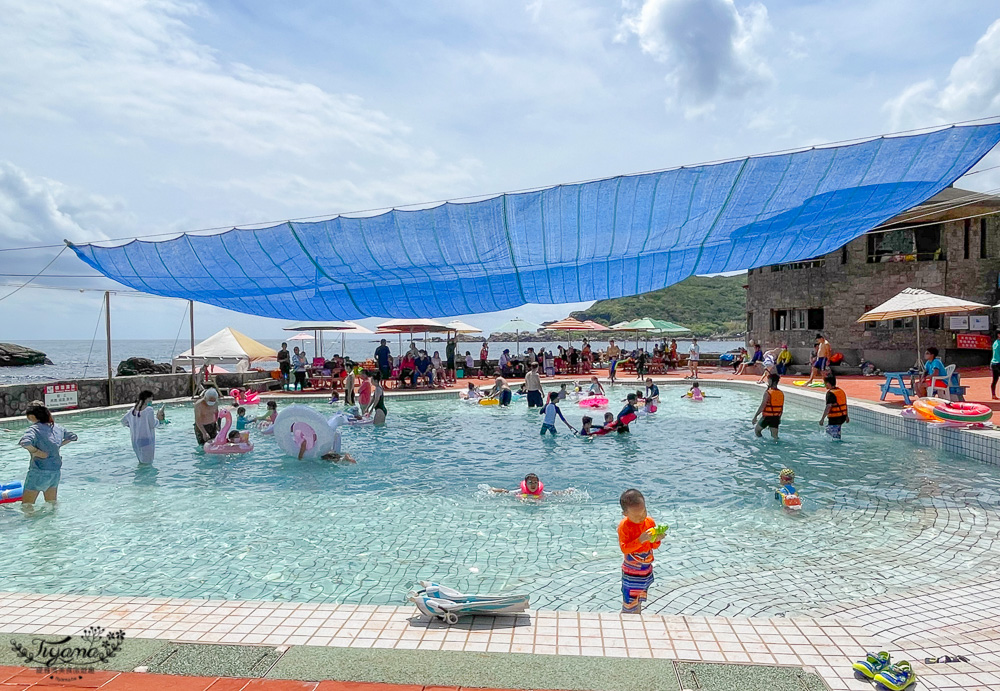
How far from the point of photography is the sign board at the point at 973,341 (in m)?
21.6

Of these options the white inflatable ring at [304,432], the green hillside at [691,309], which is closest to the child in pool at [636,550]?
the white inflatable ring at [304,432]

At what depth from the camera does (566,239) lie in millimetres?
8391

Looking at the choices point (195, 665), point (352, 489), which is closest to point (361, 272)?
point (352, 489)

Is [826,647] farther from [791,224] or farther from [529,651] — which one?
[791,224]

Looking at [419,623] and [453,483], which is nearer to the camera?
[419,623]

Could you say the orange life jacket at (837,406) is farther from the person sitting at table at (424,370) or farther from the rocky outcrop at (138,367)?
the rocky outcrop at (138,367)

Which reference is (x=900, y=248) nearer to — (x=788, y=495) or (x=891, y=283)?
(x=891, y=283)

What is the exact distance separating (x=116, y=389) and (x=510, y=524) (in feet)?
48.0

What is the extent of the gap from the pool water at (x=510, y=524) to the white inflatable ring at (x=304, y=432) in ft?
1.15

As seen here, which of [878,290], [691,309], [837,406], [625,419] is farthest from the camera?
[691,309]

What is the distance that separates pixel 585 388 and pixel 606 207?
13372 mm

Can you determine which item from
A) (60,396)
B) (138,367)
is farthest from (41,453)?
(138,367)

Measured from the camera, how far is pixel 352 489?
842 centimetres

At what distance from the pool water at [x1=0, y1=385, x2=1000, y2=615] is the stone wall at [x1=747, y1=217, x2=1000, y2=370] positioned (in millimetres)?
13915
